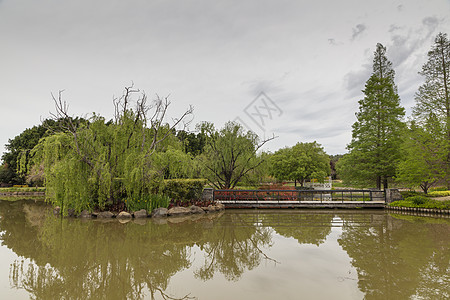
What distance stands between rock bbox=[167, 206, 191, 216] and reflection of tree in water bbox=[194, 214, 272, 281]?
11.6ft

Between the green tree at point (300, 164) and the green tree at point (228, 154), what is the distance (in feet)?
28.4

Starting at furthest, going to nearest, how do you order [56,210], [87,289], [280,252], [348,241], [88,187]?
[56,210] < [88,187] < [348,241] < [280,252] < [87,289]

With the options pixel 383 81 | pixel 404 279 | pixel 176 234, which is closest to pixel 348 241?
pixel 404 279

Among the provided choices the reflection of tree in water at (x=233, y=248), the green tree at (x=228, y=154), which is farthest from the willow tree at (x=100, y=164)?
the green tree at (x=228, y=154)

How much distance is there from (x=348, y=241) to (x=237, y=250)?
4064 millimetres

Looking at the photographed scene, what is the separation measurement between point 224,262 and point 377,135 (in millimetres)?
23373

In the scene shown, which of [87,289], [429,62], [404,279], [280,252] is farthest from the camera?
[429,62]

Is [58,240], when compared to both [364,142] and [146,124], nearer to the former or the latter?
[146,124]

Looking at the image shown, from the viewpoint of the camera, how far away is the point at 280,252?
8.09 m

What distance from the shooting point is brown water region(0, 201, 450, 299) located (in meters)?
5.25

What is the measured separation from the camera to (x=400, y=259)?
7109 mm

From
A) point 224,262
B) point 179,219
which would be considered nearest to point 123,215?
point 179,219

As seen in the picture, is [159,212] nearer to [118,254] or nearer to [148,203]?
[148,203]

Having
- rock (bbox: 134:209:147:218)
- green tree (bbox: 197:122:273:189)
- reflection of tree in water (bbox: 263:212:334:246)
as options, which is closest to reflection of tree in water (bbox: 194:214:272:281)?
reflection of tree in water (bbox: 263:212:334:246)
